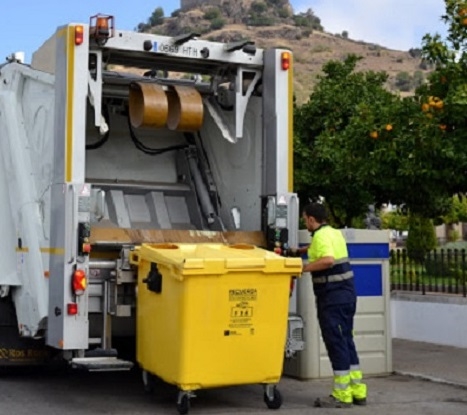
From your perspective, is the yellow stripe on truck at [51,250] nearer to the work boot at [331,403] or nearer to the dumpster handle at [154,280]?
the dumpster handle at [154,280]

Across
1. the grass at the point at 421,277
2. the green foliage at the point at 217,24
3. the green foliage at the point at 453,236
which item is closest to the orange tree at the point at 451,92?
the grass at the point at 421,277

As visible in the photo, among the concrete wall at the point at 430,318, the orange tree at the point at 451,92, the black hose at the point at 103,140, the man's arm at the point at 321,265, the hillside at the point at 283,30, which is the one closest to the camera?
the man's arm at the point at 321,265

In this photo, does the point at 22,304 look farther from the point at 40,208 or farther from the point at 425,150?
the point at 425,150

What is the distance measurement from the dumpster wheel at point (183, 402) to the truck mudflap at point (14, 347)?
1706 mm

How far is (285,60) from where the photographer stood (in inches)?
317

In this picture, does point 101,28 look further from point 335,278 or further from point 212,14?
point 212,14

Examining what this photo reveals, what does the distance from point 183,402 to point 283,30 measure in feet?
401

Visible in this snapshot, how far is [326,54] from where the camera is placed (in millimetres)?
115875

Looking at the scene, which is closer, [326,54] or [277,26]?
[326,54]

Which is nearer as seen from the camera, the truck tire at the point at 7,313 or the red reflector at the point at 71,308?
the red reflector at the point at 71,308

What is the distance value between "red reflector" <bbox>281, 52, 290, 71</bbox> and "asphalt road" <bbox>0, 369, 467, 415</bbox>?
270 cm

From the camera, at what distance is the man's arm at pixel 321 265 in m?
7.41

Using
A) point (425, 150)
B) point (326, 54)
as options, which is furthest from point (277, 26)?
point (425, 150)

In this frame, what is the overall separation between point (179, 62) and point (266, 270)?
2095 mm
